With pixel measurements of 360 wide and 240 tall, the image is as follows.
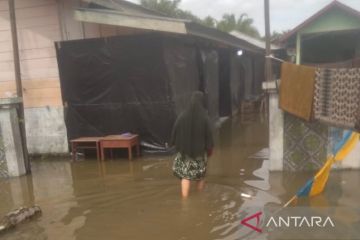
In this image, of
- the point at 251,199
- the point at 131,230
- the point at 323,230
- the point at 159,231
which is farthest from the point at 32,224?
the point at 323,230

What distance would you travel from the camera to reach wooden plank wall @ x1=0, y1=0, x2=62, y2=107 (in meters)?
9.69

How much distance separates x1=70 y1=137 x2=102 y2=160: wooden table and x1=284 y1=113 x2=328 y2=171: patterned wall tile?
4509 mm

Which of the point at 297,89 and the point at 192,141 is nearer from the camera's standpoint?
the point at 192,141

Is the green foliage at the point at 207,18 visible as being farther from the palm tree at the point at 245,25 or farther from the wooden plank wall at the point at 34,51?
the wooden plank wall at the point at 34,51

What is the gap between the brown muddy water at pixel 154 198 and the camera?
507cm

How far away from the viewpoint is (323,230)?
474 cm

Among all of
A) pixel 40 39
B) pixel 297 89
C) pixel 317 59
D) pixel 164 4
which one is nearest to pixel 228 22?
pixel 164 4

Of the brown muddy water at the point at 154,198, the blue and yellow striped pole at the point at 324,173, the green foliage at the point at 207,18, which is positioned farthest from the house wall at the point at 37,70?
the green foliage at the point at 207,18

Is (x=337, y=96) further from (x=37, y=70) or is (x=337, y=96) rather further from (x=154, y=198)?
(x=37, y=70)

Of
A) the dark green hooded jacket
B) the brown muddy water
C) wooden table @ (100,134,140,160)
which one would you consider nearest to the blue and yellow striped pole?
the brown muddy water

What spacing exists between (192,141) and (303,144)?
226cm

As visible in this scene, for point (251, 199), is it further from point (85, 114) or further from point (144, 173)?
point (85, 114)

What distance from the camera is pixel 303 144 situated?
7000mm

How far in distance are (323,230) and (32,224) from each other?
12.5ft
